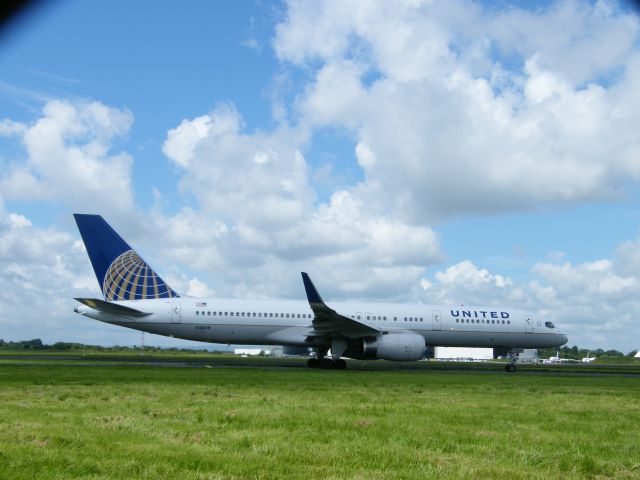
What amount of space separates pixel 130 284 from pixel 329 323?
35.8 ft

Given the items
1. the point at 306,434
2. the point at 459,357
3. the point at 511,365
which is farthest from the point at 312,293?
the point at 459,357

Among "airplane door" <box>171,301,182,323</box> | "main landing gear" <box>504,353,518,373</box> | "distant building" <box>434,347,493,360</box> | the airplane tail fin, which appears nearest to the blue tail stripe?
the airplane tail fin

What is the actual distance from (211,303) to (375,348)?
8.85m

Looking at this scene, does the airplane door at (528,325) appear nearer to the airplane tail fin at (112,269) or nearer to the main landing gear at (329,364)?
the main landing gear at (329,364)

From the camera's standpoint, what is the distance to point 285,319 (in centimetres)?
3650

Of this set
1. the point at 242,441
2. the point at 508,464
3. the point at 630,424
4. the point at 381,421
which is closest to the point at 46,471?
the point at 242,441

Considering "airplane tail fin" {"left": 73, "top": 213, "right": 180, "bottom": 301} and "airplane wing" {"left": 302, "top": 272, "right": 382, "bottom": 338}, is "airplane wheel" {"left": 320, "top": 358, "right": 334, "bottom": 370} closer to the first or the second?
"airplane wing" {"left": 302, "top": 272, "right": 382, "bottom": 338}

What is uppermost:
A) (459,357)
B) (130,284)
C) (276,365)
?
(130,284)

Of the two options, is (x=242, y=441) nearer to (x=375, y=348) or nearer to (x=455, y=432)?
(x=455, y=432)

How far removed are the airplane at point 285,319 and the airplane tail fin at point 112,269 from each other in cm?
5

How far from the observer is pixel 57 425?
10.0m

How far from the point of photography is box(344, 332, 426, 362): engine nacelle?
32.9 m

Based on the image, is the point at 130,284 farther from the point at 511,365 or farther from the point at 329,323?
the point at 511,365

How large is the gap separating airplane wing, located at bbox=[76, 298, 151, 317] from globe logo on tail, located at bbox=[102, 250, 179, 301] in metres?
1.89
